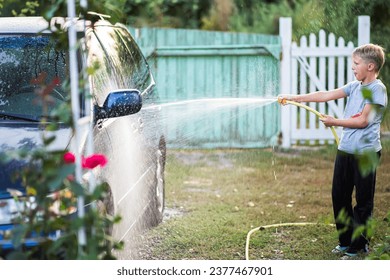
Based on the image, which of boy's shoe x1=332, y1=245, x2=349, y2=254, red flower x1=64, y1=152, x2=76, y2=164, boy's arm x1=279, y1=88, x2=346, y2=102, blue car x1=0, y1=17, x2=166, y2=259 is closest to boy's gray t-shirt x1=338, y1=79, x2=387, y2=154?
boy's arm x1=279, y1=88, x2=346, y2=102

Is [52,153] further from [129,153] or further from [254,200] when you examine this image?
[254,200]

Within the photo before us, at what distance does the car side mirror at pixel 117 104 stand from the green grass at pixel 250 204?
100 cm

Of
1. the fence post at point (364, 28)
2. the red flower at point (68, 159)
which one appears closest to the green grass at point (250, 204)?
the fence post at point (364, 28)

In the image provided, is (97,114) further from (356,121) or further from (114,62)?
(356,121)

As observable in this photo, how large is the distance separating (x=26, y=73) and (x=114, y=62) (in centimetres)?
74

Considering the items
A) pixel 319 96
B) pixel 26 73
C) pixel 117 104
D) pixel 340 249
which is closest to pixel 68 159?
pixel 117 104

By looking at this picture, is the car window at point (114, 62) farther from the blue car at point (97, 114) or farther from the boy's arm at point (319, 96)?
the boy's arm at point (319, 96)

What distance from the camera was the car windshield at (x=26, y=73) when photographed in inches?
165

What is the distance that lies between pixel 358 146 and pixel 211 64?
15.0 ft

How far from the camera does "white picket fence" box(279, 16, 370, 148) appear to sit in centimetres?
870

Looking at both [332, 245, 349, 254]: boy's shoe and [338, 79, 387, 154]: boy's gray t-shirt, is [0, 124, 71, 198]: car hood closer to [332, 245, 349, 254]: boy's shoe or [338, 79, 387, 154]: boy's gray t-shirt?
[338, 79, 387, 154]: boy's gray t-shirt

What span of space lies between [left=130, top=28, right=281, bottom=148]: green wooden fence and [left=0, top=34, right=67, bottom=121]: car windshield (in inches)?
173

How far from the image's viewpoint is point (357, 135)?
15.3 feet
